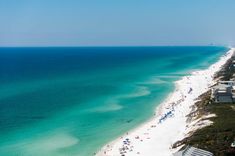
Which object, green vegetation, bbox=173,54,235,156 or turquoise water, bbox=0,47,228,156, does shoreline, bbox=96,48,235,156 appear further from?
green vegetation, bbox=173,54,235,156

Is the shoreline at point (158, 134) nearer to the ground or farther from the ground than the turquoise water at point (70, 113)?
farther from the ground

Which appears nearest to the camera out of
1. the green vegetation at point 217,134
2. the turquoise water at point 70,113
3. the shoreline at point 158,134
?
the green vegetation at point 217,134

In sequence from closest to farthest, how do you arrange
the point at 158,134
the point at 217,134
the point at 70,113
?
the point at 217,134 < the point at 158,134 < the point at 70,113

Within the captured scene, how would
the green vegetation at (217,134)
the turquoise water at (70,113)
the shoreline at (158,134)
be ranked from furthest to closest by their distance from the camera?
the turquoise water at (70,113) < the shoreline at (158,134) < the green vegetation at (217,134)

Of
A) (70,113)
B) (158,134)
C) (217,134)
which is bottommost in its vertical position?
(70,113)

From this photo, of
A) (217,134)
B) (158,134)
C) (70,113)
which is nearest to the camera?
(217,134)

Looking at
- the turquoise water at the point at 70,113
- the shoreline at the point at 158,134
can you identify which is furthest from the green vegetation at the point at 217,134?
the turquoise water at the point at 70,113

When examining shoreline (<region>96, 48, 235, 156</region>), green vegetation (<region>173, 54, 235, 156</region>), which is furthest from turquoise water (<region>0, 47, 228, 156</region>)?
green vegetation (<region>173, 54, 235, 156</region>)

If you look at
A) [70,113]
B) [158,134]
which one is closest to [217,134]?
[158,134]

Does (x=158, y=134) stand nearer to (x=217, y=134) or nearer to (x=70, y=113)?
(x=217, y=134)

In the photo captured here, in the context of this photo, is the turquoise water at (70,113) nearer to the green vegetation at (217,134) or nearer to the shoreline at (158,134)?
the shoreline at (158,134)

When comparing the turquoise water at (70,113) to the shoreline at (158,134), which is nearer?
the shoreline at (158,134)

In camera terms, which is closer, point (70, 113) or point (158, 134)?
point (158, 134)

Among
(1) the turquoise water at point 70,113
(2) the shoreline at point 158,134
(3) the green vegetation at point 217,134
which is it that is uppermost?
(3) the green vegetation at point 217,134
